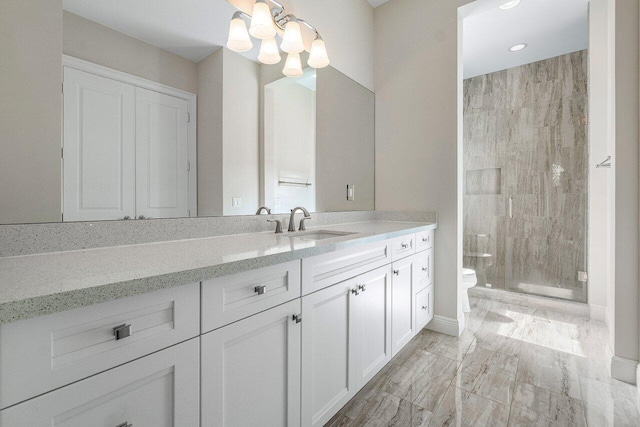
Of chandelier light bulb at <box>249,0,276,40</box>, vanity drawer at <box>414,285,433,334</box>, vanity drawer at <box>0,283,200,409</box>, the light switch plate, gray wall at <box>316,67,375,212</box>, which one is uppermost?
chandelier light bulb at <box>249,0,276,40</box>

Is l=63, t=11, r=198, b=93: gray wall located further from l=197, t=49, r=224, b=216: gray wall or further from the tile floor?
the tile floor

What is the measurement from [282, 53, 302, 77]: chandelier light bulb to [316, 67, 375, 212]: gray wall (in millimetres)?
230

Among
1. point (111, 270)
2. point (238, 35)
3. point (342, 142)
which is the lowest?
point (111, 270)

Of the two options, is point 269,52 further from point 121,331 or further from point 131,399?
point 131,399

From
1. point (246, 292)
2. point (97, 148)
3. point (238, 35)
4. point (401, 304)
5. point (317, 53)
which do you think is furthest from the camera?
point (317, 53)

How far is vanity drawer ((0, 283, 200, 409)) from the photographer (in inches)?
19.5

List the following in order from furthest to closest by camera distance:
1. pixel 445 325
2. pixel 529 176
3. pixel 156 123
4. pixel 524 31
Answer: pixel 529 176 < pixel 524 31 < pixel 445 325 < pixel 156 123

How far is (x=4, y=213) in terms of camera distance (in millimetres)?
875

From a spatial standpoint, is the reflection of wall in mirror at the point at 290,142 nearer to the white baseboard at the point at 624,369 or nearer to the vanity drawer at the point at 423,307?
the vanity drawer at the point at 423,307

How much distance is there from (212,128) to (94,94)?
0.44m

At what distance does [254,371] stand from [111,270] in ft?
1.62

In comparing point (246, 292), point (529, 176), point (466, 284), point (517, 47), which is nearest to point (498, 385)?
point (466, 284)

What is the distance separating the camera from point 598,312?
8.29ft

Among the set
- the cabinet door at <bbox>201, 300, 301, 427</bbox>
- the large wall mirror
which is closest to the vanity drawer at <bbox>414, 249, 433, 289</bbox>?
the large wall mirror
